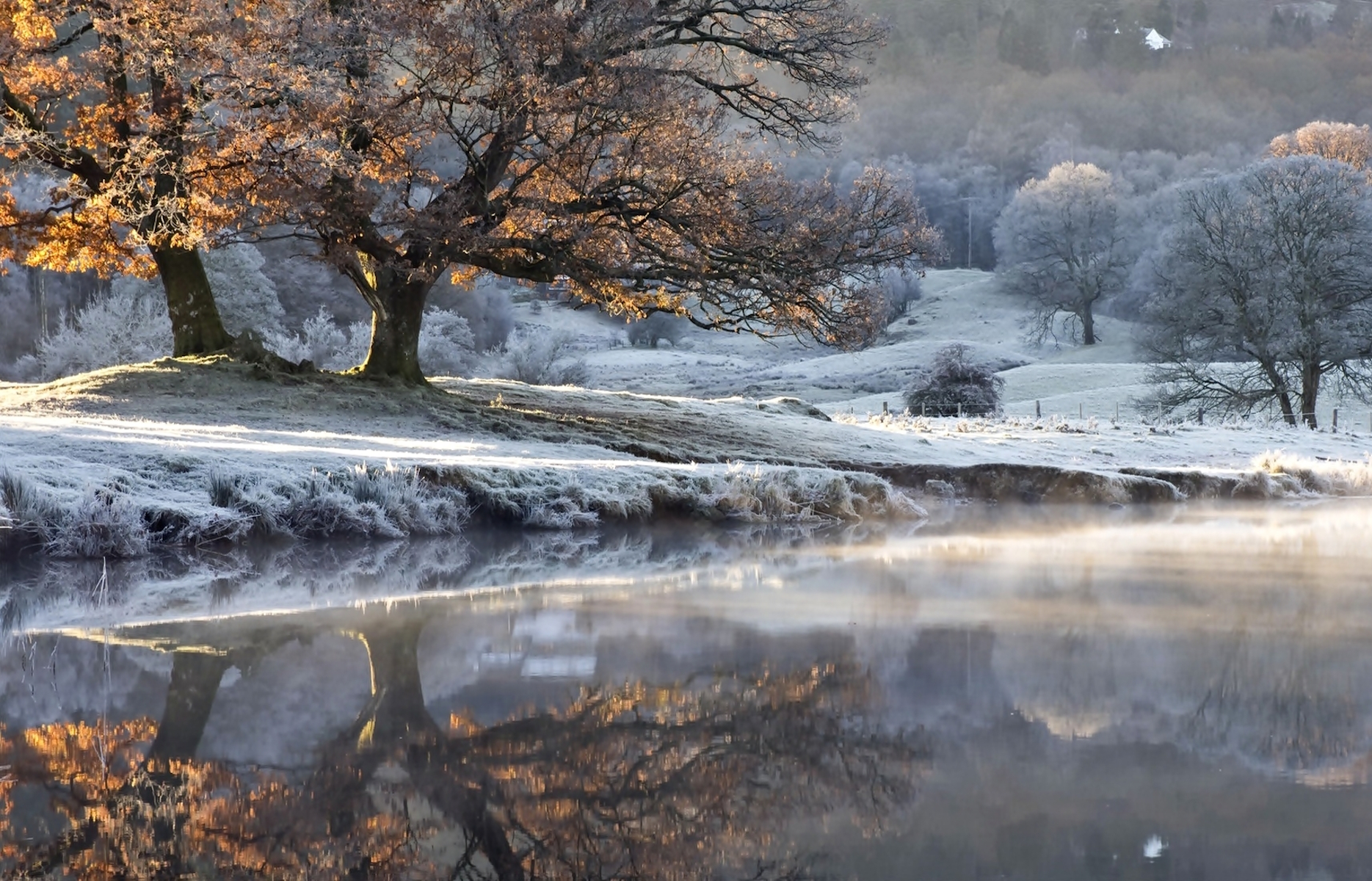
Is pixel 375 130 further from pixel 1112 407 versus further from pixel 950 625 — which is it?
pixel 1112 407

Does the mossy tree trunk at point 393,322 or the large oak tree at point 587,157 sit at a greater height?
the large oak tree at point 587,157

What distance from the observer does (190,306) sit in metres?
21.3

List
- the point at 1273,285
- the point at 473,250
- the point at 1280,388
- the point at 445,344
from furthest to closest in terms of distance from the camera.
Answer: the point at 445,344, the point at 1280,388, the point at 1273,285, the point at 473,250

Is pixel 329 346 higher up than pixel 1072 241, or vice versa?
pixel 1072 241

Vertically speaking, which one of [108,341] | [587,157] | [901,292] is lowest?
[108,341]

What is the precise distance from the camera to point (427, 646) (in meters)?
6.93

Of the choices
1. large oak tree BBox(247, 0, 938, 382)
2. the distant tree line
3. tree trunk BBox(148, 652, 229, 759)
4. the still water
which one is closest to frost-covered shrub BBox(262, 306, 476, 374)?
the distant tree line

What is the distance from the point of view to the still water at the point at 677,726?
12.6ft

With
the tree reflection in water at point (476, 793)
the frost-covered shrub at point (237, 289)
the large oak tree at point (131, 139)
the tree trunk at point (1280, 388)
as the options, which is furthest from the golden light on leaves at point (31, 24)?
the tree trunk at point (1280, 388)

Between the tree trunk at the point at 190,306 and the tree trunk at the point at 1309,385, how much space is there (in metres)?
30.9

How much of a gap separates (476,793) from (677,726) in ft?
3.74

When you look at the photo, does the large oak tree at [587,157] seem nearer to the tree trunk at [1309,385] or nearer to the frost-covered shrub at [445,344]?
the tree trunk at [1309,385]

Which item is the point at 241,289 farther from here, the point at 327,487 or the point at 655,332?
the point at 655,332

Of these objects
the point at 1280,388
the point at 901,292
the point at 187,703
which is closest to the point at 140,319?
the point at 1280,388
